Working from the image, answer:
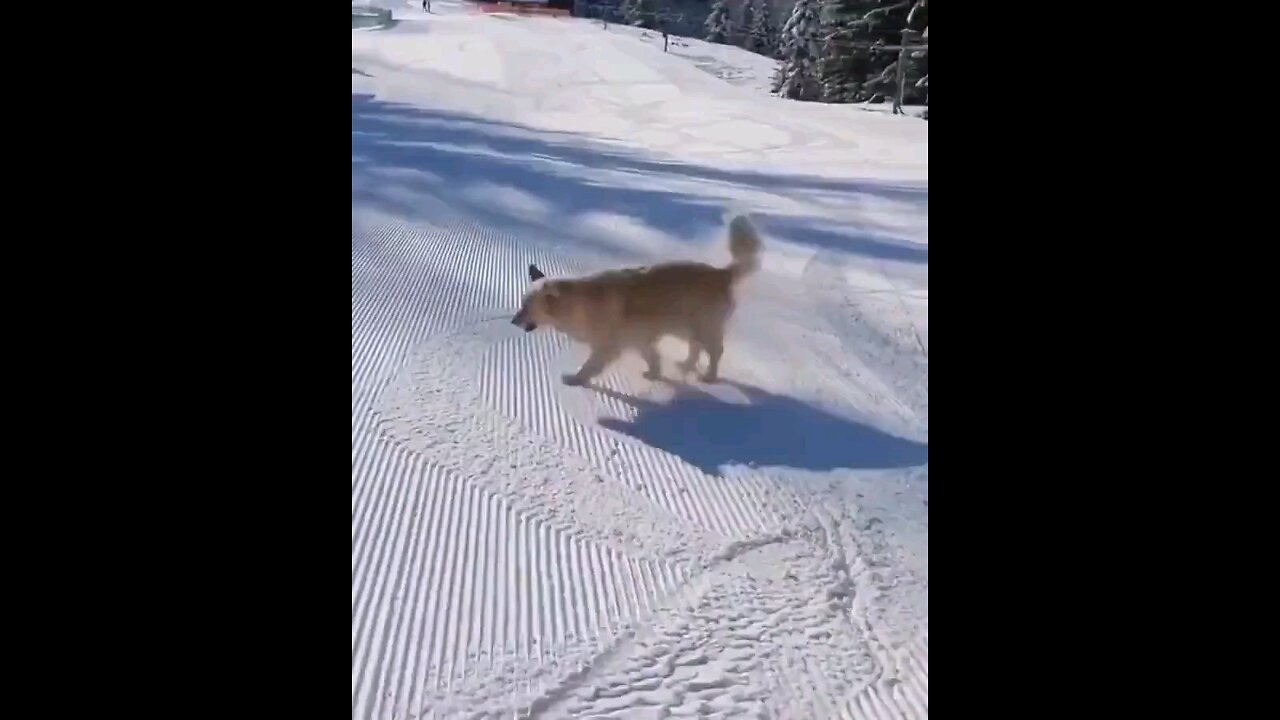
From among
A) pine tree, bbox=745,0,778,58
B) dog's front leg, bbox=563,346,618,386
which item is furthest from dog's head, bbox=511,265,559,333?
pine tree, bbox=745,0,778,58

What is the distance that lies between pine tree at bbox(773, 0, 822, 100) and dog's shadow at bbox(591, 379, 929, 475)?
2.90 ft

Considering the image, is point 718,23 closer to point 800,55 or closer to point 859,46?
point 800,55

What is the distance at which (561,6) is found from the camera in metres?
1.94

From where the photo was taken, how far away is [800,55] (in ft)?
7.58

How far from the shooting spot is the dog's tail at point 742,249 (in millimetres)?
1883

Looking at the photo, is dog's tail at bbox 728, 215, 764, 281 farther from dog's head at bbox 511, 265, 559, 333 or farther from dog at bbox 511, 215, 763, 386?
dog's head at bbox 511, 265, 559, 333

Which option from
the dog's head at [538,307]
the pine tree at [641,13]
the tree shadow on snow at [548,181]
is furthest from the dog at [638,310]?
the pine tree at [641,13]

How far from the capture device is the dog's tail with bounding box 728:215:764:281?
188cm

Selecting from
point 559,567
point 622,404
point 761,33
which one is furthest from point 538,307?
point 761,33

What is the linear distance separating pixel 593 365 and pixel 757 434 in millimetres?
343
